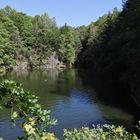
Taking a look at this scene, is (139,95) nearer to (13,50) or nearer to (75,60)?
(13,50)

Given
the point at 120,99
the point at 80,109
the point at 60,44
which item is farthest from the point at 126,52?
the point at 60,44

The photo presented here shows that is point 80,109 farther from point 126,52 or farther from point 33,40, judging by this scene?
point 33,40

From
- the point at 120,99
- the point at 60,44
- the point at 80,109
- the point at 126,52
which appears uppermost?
the point at 60,44

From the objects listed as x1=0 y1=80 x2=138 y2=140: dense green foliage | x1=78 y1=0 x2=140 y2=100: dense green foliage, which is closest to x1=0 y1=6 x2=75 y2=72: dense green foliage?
x1=78 y1=0 x2=140 y2=100: dense green foliage

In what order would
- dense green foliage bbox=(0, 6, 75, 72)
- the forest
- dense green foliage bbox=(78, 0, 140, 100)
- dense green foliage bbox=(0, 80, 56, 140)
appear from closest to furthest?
dense green foliage bbox=(0, 80, 56, 140) → dense green foliage bbox=(78, 0, 140, 100) → the forest → dense green foliage bbox=(0, 6, 75, 72)

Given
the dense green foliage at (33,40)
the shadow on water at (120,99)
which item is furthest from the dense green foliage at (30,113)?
the dense green foliage at (33,40)

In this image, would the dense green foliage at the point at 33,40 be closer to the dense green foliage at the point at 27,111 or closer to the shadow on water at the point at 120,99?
the shadow on water at the point at 120,99

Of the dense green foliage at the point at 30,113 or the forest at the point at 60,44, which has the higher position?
the forest at the point at 60,44

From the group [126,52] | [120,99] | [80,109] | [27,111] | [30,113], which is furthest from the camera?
[126,52]

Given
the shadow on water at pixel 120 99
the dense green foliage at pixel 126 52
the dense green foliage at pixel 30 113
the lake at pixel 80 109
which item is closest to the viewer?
the dense green foliage at pixel 30 113

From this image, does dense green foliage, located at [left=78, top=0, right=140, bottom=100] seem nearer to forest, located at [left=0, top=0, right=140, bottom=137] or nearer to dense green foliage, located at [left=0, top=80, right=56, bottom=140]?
forest, located at [left=0, top=0, right=140, bottom=137]

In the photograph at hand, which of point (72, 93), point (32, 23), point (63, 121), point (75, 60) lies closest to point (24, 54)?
point (32, 23)

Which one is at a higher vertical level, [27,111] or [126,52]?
[126,52]

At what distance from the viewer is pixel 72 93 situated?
56938 mm
